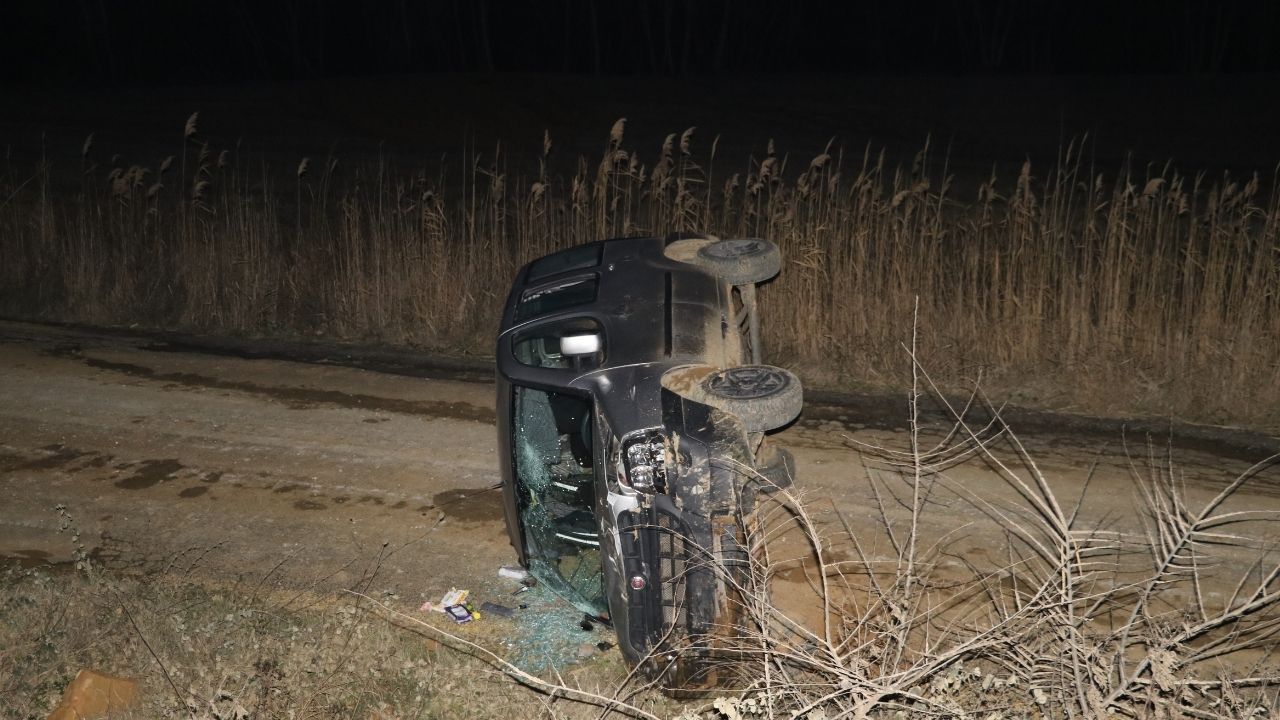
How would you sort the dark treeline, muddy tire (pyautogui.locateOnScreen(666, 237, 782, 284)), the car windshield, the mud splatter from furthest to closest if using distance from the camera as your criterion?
1. the dark treeline
2. the mud splatter
3. muddy tire (pyautogui.locateOnScreen(666, 237, 782, 284))
4. the car windshield

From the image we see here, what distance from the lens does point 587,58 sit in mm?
60469

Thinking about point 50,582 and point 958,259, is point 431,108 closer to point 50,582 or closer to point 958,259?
point 958,259

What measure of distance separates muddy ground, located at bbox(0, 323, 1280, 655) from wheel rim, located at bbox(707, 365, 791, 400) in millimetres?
1219

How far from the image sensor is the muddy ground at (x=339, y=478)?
5.96 meters

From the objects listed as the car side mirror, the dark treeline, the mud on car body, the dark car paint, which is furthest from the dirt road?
the dark treeline

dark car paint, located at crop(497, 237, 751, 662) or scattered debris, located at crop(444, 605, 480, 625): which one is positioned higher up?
dark car paint, located at crop(497, 237, 751, 662)

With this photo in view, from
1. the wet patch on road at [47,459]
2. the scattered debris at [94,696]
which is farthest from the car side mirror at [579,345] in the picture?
the wet patch on road at [47,459]

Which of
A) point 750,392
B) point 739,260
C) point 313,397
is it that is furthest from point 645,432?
point 313,397

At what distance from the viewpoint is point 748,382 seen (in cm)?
434

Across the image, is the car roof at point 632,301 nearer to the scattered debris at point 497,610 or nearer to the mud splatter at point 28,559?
the scattered debris at point 497,610

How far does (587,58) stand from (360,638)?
58.8 metres

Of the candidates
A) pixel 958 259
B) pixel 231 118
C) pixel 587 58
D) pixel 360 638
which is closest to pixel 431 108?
pixel 231 118

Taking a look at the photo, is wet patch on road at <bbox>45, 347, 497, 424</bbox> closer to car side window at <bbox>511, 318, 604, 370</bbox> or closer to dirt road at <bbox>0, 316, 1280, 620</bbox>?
dirt road at <bbox>0, 316, 1280, 620</bbox>

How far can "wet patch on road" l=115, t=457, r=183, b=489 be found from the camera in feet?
23.7
